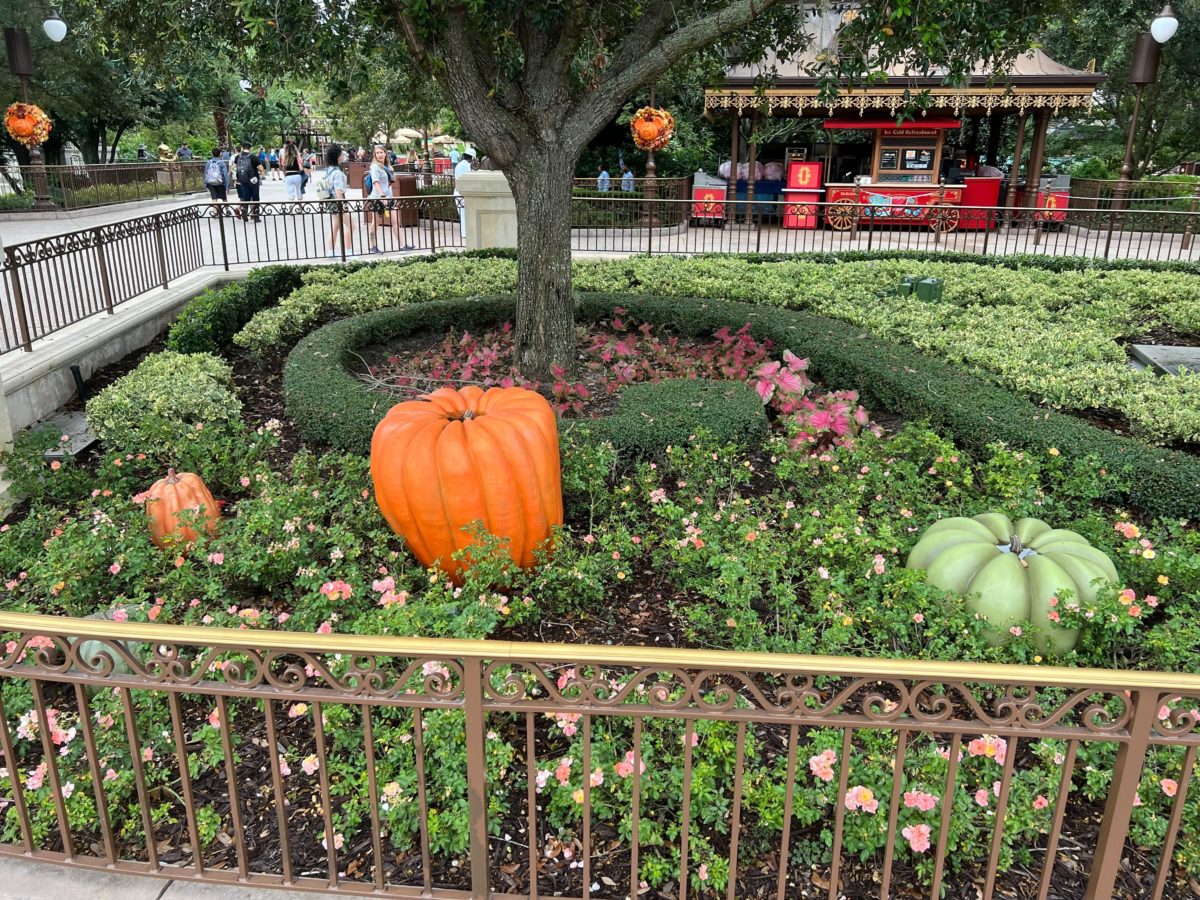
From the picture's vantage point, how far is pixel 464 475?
4.16 m

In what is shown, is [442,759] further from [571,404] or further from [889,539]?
[571,404]

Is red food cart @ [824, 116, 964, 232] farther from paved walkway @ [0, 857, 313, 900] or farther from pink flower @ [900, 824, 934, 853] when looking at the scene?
paved walkway @ [0, 857, 313, 900]

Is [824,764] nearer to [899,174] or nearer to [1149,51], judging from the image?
[1149,51]

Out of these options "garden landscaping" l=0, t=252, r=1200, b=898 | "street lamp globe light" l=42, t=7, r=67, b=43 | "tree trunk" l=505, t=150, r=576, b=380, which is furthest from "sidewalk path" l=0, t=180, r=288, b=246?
"garden landscaping" l=0, t=252, r=1200, b=898

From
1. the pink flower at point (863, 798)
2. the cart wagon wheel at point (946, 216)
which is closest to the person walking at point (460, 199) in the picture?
the cart wagon wheel at point (946, 216)

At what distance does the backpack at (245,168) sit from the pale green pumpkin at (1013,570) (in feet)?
62.7

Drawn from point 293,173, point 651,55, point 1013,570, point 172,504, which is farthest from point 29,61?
point 1013,570

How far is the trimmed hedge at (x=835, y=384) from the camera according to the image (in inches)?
208

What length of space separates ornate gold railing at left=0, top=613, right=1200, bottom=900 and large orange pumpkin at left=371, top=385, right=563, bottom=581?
891 millimetres

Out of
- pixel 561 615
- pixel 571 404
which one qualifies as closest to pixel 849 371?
pixel 571 404

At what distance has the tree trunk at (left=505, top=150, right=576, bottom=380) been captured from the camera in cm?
709

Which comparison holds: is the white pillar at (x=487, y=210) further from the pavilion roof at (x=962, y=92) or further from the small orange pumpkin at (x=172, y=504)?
the small orange pumpkin at (x=172, y=504)

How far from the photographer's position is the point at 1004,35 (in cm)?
713

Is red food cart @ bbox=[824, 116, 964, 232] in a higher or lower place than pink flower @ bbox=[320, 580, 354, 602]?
higher
